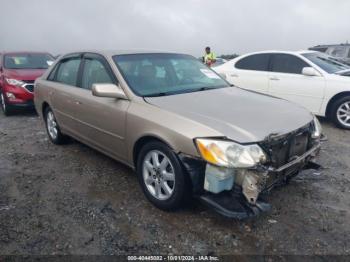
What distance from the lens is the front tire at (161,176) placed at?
9.36ft

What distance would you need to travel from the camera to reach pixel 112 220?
10.0 ft

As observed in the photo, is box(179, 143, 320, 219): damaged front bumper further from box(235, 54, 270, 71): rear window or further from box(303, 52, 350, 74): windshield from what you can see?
box(235, 54, 270, 71): rear window

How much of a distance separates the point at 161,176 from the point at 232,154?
0.82 metres

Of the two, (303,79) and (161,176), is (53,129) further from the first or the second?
(303,79)

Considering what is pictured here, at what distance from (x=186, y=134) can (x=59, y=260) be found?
1.42 m

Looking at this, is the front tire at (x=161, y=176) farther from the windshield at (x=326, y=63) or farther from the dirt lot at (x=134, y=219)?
the windshield at (x=326, y=63)

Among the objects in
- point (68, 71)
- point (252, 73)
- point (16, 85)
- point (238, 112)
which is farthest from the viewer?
point (16, 85)

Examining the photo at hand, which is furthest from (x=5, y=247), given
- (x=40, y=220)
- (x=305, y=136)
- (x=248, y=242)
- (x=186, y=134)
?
(x=305, y=136)

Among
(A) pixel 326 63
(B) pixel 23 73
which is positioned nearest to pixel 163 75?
(A) pixel 326 63

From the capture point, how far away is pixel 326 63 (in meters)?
6.73

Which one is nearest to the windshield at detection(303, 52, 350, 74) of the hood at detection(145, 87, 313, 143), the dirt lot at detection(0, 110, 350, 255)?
the dirt lot at detection(0, 110, 350, 255)

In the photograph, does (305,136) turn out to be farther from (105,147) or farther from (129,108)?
(105,147)

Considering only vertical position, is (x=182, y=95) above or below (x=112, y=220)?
above

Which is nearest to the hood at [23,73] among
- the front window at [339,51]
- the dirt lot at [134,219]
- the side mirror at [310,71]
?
the dirt lot at [134,219]
